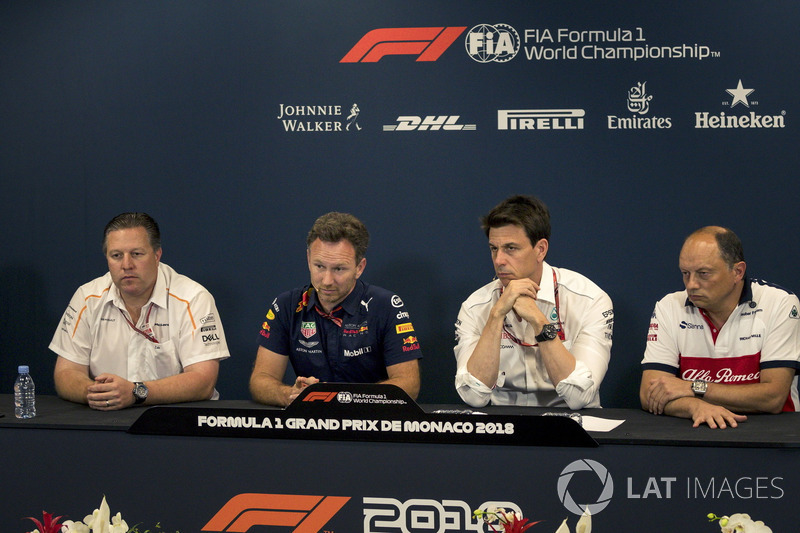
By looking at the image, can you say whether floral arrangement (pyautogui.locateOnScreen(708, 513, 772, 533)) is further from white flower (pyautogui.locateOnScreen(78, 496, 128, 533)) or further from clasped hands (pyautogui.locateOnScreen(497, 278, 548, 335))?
clasped hands (pyautogui.locateOnScreen(497, 278, 548, 335))

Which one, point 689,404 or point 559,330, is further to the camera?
point 559,330

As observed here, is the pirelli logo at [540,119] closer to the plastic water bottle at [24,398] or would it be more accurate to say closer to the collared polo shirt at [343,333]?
the collared polo shirt at [343,333]

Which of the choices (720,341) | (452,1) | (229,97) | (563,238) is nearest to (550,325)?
(720,341)

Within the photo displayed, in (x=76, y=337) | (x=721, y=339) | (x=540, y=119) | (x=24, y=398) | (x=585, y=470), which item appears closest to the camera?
(x=585, y=470)

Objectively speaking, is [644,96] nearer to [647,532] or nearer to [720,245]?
[720,245]

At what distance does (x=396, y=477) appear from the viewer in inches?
83.7

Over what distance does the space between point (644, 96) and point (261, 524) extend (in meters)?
2.35

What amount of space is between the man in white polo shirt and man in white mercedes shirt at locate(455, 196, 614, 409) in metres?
0.93

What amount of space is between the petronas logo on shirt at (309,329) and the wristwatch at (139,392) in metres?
0.56

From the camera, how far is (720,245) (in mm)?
2541

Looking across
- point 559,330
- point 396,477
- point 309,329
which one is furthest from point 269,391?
point 559,330

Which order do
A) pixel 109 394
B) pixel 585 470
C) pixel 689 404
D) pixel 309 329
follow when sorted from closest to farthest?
pixel 585 470, pixel 689 404, pixel 109 394, pixel 309 329

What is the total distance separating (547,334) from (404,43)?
5.27 ft

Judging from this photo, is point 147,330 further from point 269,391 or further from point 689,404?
point 689,404
